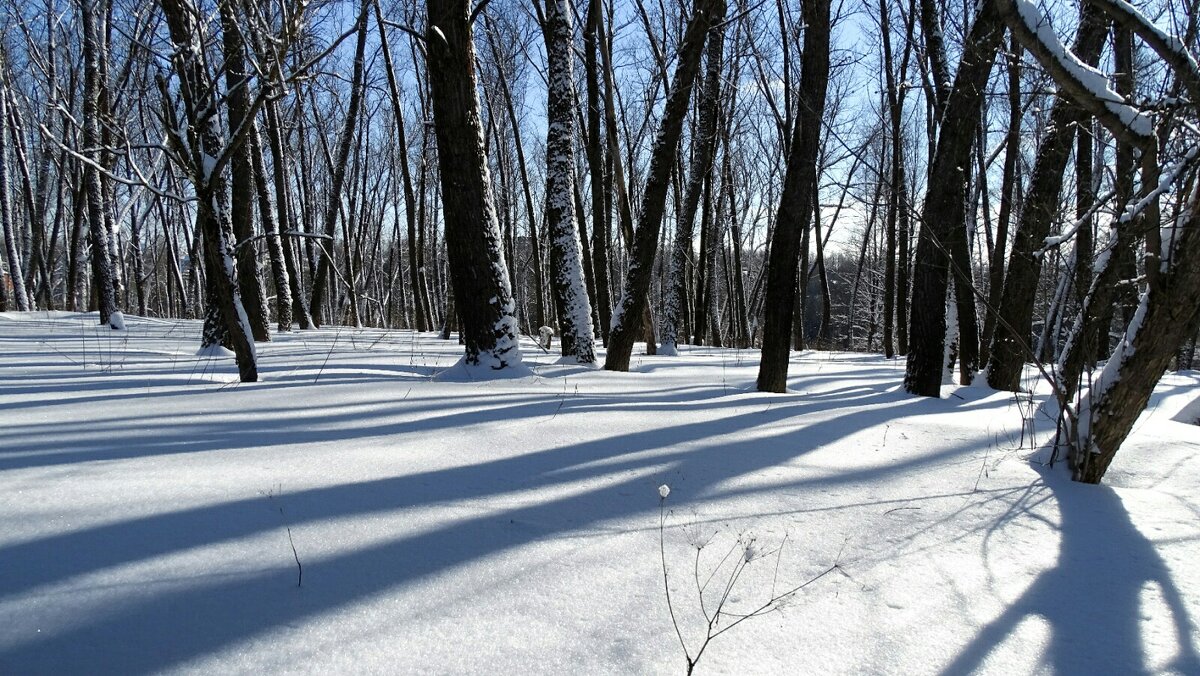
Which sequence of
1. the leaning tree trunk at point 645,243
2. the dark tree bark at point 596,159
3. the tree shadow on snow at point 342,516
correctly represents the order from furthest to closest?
the dark tree bark at point 596,159, the leaning tree trunk at point 645,243, the tree shadow on snow at point 342,516

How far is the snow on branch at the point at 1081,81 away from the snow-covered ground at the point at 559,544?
1.37 metres

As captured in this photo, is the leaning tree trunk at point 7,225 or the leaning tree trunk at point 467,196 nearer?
the leaning tree trunk at point 467,196

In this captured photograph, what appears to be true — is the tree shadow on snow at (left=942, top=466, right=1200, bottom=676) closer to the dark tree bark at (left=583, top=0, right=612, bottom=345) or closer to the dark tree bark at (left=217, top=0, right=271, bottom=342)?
the dark tree bark at (left=583, top=0, right=612, bottom=345)

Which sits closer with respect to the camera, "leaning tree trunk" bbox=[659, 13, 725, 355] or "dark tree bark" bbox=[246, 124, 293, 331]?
"leaning tree trunk" bbox=[659, 13, 725, 355]

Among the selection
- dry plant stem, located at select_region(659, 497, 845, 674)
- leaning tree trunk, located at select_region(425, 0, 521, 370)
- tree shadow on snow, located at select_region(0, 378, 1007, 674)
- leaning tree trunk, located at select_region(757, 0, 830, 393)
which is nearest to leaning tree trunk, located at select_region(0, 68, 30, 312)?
leaning tree trunk, located at select_region(425, 0, 521, 370)

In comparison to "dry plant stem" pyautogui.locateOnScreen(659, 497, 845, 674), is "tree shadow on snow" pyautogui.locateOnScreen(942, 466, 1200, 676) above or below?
below

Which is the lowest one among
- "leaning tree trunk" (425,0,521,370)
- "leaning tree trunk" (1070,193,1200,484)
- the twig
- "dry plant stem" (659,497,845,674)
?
"dry plant stem" (659,497,845,674)

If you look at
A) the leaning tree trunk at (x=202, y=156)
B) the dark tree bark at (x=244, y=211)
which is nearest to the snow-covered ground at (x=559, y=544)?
the leaning tree trunk at (x=202, y=156)

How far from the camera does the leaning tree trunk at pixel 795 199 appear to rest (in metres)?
4.83

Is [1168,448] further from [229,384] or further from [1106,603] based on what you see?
[229,384]

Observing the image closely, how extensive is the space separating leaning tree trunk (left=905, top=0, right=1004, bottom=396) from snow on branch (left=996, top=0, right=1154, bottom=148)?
9.01 feet

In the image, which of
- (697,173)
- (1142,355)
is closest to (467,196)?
(1142,355)

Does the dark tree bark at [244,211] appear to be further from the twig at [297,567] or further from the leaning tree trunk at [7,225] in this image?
the leaning tree trunk at [7,225]

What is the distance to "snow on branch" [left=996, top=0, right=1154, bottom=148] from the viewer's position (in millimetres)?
2350
